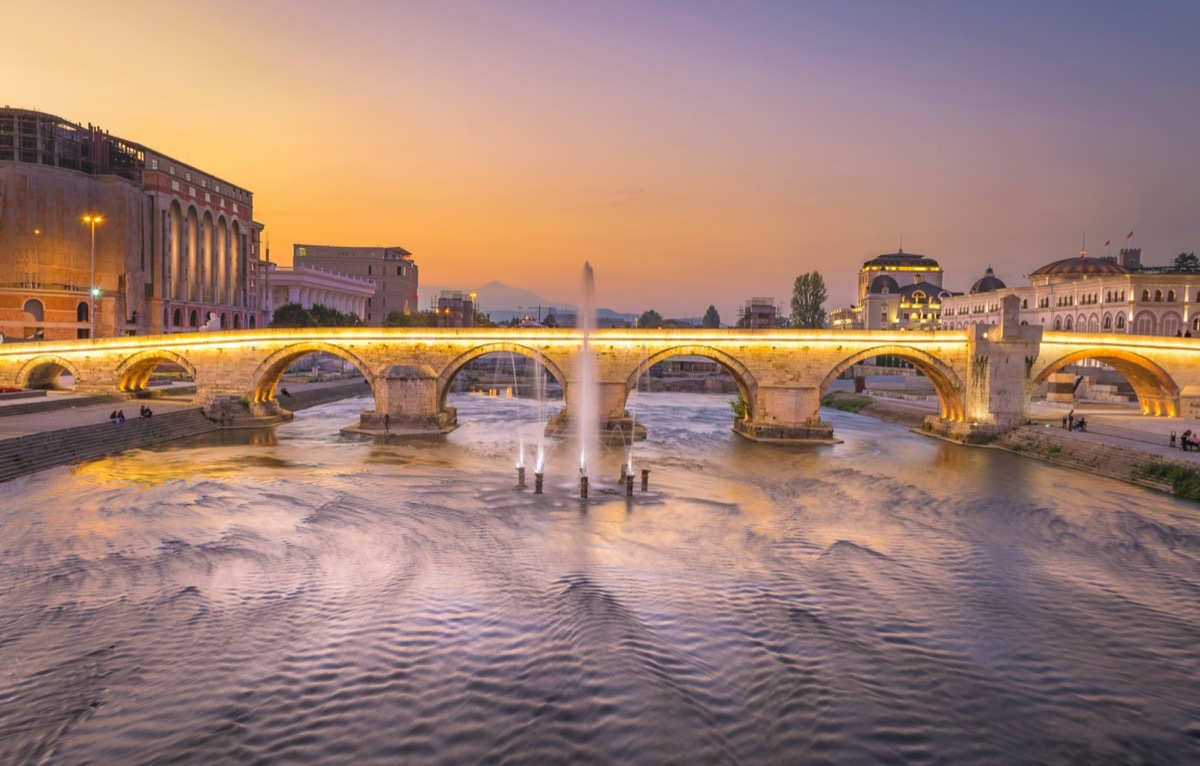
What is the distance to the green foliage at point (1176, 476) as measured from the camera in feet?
71.4

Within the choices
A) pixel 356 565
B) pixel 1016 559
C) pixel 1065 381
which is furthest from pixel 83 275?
pixel 1065 381

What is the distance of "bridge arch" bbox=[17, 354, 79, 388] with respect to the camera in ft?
117

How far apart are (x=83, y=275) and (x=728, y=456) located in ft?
177

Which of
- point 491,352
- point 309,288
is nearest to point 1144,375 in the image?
point 491,352

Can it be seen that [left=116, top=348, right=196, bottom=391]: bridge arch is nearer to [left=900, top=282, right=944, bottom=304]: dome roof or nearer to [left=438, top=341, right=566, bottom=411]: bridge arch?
[left=438, top=341, right=566, bottom=411]: bridge arch

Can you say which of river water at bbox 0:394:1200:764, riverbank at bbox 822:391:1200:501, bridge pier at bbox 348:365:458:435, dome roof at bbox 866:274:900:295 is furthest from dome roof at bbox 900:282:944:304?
bridge pier at bbox 348:365:458:435

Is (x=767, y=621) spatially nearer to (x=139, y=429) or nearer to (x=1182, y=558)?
(x=1182, y=558)

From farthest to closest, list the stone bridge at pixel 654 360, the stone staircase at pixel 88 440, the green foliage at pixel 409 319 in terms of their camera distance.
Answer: the green foliage at pixel 409 319
the stone bridge at pixel 654 360
the stone staircase at pixel 88 440

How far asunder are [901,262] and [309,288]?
8990 centimetres

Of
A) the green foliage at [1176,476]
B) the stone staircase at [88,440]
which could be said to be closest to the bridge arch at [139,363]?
the stone staircase at [88,440]

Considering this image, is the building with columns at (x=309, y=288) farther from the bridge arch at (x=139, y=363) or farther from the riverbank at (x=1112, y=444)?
the riverbank at (x=1112, y=444)

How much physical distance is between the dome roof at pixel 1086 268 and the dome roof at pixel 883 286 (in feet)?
85.0

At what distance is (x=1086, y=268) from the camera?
71.2 m

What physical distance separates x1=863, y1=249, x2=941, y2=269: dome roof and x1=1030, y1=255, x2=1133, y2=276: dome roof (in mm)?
29896
